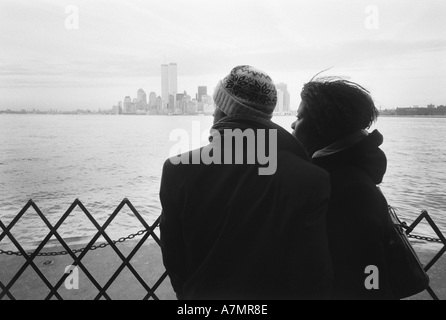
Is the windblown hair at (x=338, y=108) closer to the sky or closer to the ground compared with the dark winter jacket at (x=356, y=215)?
closer to the sky

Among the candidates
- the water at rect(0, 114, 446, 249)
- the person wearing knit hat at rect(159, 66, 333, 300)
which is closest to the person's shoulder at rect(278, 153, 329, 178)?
the person wearing knit hat at rect(159, 66, 333, 300)

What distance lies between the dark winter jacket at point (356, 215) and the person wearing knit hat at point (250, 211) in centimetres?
17

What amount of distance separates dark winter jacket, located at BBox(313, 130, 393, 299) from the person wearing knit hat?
172 millimetres

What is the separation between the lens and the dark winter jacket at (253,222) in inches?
53.8

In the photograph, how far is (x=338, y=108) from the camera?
5.36 feet

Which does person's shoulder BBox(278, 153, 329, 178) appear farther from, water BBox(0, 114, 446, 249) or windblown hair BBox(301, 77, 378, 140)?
water BBox(0, 114, 446, 249)

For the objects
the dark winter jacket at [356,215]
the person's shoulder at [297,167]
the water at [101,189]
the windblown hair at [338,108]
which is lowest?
the water at [101,189]

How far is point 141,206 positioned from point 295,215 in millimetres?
16385

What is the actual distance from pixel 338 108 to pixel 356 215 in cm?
52

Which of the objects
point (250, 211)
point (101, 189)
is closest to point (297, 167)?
point (250, 211)

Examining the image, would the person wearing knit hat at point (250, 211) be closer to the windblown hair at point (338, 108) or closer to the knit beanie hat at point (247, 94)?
the knit beanie hat at point (247, 94)

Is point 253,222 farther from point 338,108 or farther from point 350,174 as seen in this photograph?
point 338,108

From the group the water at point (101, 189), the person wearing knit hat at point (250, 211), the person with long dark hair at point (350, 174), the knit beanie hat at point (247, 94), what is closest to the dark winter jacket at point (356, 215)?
the person with long dark hair at point (350, 174)
